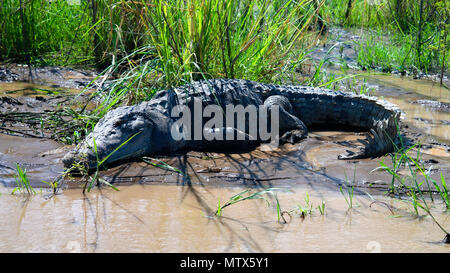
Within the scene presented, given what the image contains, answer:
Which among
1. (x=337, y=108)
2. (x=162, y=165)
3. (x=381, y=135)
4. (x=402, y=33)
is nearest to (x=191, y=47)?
(x=162, y=165)

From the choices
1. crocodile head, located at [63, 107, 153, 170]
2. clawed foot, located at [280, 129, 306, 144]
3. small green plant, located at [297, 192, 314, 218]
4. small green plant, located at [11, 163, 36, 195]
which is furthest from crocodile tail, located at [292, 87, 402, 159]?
small green plant, located at [11, 163, 36, 195]

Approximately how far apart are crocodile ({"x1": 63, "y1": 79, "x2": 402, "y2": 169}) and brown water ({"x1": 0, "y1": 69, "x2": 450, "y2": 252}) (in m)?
0.16

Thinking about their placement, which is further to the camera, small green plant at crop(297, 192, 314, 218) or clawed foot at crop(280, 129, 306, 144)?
clawed foot at crop(280, 129, 306, 144)

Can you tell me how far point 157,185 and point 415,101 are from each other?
14.2 ft

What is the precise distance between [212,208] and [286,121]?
6.61 ft

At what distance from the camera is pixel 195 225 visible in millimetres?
2924

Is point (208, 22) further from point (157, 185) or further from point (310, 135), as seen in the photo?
point (157, 185)

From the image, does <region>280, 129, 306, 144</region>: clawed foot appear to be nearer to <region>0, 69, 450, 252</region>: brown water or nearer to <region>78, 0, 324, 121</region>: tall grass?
<region>0, 69, 450, 252</region>: brown water

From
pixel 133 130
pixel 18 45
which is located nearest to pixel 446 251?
pixel 133 130

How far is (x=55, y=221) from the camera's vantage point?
114 inches

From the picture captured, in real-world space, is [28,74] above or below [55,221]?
above

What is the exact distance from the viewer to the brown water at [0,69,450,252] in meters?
2.69

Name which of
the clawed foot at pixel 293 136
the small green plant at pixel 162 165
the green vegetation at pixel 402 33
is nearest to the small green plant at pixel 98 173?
the small green plant at pixel 162 165

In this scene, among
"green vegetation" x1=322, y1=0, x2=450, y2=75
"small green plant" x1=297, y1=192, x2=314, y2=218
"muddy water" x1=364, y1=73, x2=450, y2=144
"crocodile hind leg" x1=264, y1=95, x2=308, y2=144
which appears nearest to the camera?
"small green plant" x1=297, y1=192, x2=314, y2=218
